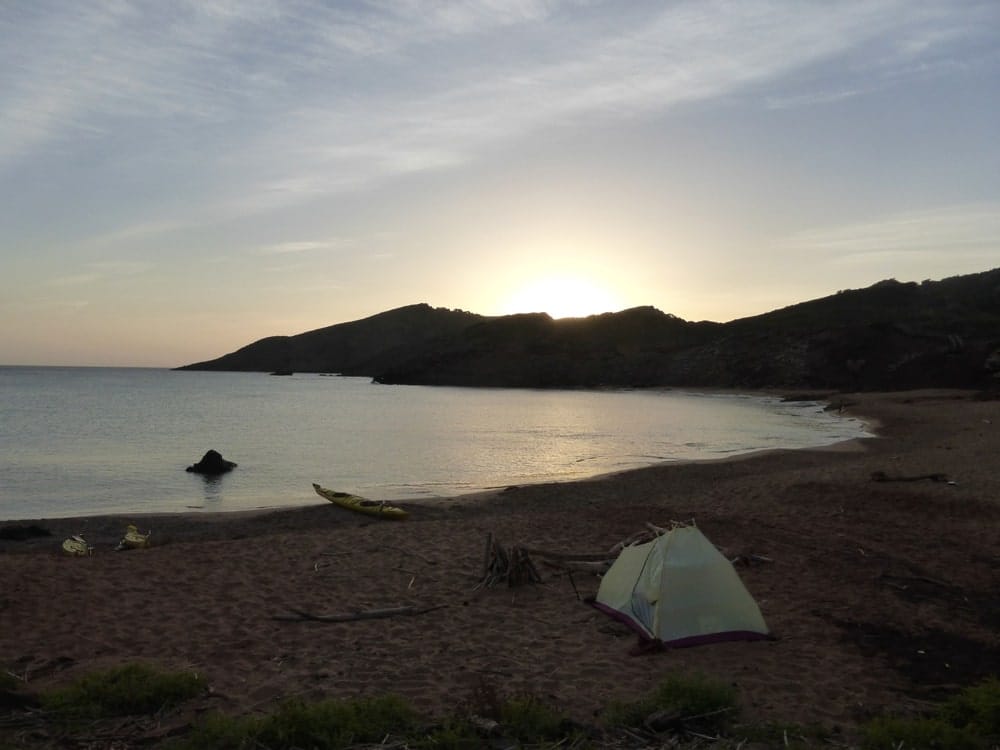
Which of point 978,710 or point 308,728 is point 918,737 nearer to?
point 978,710

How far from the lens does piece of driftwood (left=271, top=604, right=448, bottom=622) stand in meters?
9.47

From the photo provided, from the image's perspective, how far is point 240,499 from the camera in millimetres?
Answer: 23625

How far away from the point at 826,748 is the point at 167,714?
17.6ft

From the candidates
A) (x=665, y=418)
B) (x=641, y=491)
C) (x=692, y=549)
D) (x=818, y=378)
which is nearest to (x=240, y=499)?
(x=641, y=491)

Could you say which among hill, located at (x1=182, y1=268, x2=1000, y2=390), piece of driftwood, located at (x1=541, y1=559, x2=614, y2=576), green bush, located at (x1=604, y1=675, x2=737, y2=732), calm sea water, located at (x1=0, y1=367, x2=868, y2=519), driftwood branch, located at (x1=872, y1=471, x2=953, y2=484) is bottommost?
calm sea water, located at (x1=0, y1=367, x2=868, y2=519)

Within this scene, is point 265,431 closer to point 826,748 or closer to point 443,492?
point 443,492

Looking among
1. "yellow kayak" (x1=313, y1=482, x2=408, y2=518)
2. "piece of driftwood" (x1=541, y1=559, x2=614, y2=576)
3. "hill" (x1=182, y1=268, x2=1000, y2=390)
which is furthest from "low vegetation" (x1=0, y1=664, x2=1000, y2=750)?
"hill" (x1=182, y1=268, x2=1000, y2=390)

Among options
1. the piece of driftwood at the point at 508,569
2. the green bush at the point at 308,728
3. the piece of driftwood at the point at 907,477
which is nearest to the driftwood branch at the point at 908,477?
the piece of driftwood at the point at 907,477

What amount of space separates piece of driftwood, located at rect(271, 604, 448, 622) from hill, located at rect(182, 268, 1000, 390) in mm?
69170

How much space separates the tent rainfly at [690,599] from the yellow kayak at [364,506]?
10.6 meters

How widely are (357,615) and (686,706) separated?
4767 mm

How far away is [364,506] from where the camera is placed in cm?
1969

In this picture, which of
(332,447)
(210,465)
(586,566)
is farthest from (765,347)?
(586,566)

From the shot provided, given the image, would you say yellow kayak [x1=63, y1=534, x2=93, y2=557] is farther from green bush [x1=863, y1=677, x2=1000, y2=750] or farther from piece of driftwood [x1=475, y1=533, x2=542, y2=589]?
green bush [x1=863, y1=677, x2=1000, y2=750]
